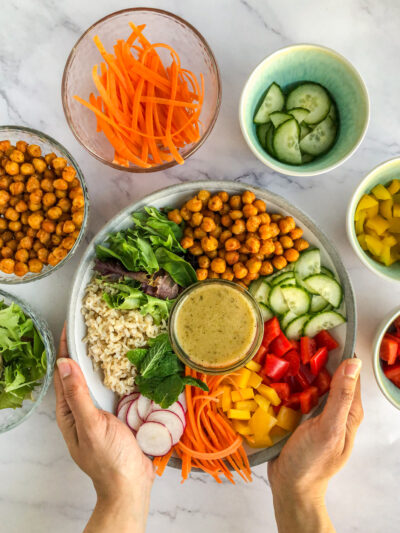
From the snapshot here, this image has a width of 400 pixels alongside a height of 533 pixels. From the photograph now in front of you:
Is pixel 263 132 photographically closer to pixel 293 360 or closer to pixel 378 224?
pixel 378 224

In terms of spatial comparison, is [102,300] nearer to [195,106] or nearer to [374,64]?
[195,106]

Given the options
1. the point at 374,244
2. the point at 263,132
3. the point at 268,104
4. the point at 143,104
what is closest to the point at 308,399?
the point at 374,244

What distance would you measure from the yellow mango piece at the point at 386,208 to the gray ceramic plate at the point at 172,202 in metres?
0.29

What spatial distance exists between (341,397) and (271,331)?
0.43m

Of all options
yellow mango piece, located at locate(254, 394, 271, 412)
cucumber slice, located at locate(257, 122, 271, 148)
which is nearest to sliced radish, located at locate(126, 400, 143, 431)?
yellow mango piece, located at locate(254, 394, 271, 412)

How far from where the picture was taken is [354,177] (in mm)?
2521

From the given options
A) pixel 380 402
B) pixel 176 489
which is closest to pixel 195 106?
pixel 380 402

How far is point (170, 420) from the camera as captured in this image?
2295mm

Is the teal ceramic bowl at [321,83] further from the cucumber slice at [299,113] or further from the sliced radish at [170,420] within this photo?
the sliced radish at [170,420]

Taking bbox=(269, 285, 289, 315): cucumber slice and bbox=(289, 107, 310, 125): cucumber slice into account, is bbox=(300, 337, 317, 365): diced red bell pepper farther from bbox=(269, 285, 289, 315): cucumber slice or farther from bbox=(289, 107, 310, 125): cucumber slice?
bbox=(289, 107, 310, 125): cucumber slice

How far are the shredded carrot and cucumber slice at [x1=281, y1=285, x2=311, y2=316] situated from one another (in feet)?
2.55

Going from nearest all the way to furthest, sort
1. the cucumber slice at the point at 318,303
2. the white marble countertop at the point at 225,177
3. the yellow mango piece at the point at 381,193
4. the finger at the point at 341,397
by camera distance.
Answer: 1. the finger at the point at 341,397
2. the yellow mango piece at the point at 381,193
3. the cucumber slice at the point at 318,303
4. the white marble countertop at the point at 225,177

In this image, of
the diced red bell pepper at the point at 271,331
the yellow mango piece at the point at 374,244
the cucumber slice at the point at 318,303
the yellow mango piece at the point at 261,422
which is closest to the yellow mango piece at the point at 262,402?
the yellow mango piece at the point at 261,422

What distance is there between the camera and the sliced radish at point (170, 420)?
2289mm
